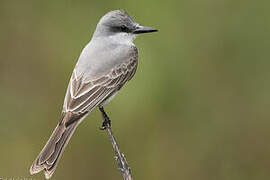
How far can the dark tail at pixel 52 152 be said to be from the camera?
455 centimetres

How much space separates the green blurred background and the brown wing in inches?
26.7

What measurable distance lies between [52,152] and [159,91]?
1758 millimetres

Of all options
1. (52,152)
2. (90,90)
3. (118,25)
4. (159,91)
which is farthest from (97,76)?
(159,91)

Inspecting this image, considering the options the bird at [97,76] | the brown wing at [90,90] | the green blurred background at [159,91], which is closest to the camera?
the bird at [97,76]

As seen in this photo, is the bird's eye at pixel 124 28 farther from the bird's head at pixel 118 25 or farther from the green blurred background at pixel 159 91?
the green blurred background at pixel 159 91

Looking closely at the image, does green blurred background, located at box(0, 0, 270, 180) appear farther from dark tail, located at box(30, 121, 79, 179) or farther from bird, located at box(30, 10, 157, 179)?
dark tail, located at box(30, 121, 79, 179)

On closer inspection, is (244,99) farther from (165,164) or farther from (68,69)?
(68,69)

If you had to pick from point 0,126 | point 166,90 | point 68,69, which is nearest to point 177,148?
point 166,90

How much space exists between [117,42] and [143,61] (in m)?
0.63

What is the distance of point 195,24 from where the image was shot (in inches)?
251

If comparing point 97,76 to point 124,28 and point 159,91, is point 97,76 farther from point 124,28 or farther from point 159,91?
point 159,91

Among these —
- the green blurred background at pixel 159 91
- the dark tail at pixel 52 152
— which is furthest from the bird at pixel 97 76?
the green blurred background at pixel 159 91

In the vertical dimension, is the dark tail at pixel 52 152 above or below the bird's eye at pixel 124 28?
below

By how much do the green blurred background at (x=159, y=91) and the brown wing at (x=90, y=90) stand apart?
0.68 meters
